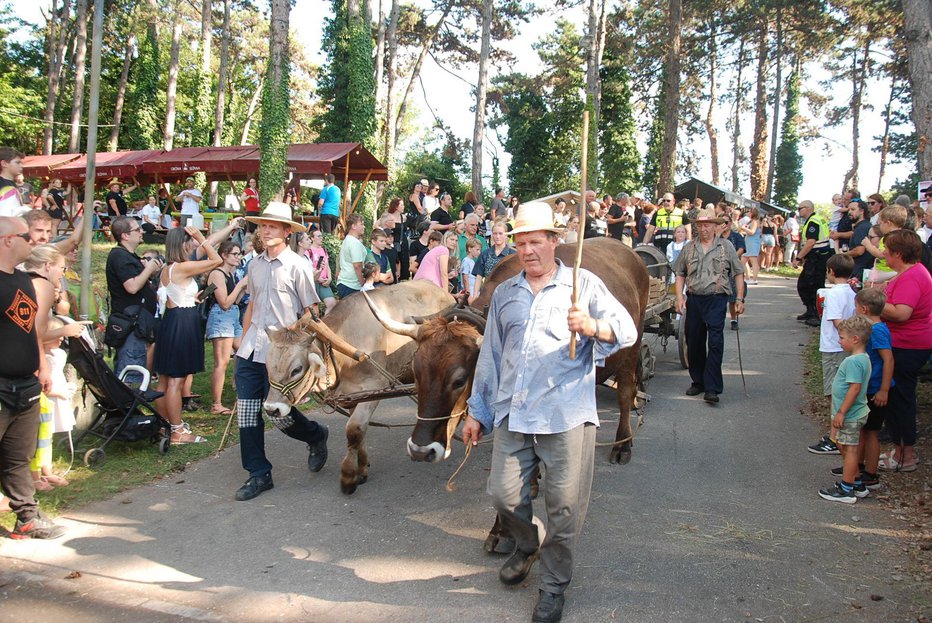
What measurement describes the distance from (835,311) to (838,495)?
1798 mm

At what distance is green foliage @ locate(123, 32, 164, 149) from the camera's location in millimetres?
36094

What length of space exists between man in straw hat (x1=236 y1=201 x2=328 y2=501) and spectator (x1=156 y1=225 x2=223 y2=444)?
1232 mm

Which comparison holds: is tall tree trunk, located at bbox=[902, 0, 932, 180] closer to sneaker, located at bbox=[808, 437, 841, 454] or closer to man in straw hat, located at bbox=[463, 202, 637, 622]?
sneaker, located at bbox=[808, 437, 841, 454]

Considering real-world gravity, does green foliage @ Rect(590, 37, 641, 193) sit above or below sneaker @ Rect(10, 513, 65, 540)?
above

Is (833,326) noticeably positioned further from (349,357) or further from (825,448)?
(349,357)

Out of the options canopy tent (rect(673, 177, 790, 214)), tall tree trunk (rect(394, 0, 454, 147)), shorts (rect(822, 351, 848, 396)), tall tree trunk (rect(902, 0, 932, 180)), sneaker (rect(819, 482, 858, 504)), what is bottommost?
sneaker (rect(819, 482, 858, 504))

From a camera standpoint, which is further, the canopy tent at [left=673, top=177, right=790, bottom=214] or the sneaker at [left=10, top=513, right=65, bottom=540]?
the canopy tent at [left=673, top=177, right=790, bottom=214]

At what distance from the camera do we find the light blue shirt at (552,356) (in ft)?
12.3

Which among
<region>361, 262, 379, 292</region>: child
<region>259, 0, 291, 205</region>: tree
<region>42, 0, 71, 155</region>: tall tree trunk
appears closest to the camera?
<region>361, 262, 379, 292</region>: child

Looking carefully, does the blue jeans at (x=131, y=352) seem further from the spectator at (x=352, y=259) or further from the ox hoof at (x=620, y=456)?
the ox hoof at (x=620, y=456)

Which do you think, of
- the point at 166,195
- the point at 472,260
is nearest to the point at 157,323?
the point at 472,260

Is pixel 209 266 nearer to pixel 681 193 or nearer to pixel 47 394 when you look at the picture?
pixel 47 394

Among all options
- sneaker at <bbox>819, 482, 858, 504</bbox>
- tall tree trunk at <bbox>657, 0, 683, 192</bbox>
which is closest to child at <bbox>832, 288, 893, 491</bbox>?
sneaker at <bbox>819, 482, 858, 504</bbox>

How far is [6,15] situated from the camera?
38.3 m
